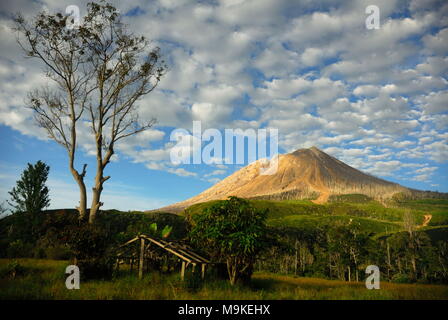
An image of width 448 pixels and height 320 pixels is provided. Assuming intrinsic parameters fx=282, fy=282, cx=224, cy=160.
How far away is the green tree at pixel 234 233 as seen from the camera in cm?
1307

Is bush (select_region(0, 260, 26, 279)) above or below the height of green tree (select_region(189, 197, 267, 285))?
below

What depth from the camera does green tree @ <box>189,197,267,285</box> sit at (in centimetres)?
1307

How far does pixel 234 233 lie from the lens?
513 inches

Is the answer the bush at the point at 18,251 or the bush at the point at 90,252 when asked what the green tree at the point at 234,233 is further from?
the bush at the point at 18,251

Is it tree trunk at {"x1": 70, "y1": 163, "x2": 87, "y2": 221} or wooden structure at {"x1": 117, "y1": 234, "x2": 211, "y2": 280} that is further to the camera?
tree trunk at {"x1": 70, "y1": 163, "x2": 87, "y2": 221}

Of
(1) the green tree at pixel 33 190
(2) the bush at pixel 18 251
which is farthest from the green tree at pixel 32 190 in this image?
(2) the bush at pixel 18 251

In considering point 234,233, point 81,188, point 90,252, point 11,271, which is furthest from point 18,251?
point 234,233

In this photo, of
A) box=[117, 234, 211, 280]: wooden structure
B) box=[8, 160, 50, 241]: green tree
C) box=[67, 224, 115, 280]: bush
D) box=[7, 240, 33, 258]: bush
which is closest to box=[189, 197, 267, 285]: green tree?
box=[117, 234, 211, 280]: wooden structure

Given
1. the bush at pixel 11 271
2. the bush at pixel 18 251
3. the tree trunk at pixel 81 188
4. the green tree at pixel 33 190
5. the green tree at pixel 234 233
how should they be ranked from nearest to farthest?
1. the bush at pixel 11 271
2. the green tree at pixel 234 233
3. the tree trunk at pixel 81 188
4. the bush at pixel 18 251
5. the green tree at pixel 33 190

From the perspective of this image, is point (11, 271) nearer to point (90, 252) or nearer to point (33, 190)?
point (90, 252)

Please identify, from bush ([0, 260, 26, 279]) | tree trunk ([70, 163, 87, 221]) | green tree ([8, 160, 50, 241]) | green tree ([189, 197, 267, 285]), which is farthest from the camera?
green tree ([8, 160, 50, 241])

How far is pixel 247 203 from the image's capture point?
48.0ft

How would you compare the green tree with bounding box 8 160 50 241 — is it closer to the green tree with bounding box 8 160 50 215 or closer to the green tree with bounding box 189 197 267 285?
the green tree with bounding box 8 160 50 215
